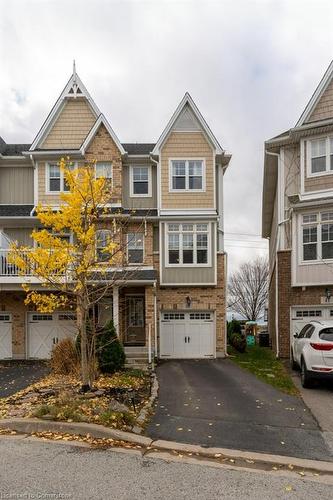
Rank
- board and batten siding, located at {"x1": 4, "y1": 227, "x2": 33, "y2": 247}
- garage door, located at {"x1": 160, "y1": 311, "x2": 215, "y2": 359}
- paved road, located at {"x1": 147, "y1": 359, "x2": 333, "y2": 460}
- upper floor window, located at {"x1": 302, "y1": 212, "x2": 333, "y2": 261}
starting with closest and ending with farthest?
1. paved road, located at {"x1": 147, "y1": 359, "x2": 333, "y2": 460}
2. upper floor window, located at {"x1": 302, "y1": 212, "x2": 333, "y2": 261}
3. garage door, located at {"x1": 160, "y1": 311, "x2": 215, "y2": 359}
4. board and batten siding, located at {"x1": 4, "y1": 227, "x2": 33, "y2": 247}

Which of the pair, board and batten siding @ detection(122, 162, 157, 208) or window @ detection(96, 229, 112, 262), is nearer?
window @ detection(96, 229, 112, 262)

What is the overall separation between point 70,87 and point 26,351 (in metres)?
12.2

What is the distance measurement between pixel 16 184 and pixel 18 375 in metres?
9.49

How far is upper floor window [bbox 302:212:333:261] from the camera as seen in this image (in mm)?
16484

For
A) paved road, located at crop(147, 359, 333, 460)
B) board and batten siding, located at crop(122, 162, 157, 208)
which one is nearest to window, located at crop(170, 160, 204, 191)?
board and batten siding, located at crop(122, 162, 157, 208)

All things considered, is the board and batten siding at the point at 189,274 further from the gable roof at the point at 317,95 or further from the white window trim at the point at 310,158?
the gable roof at the point at 317,95

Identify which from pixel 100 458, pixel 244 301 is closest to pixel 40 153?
pixel 100 458

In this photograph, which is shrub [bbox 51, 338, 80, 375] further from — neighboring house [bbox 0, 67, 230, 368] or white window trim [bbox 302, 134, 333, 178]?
white window trim [bbox 302, 134, 333, 178]

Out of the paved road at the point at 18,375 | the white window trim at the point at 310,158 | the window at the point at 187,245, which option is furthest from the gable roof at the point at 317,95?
the paved road at the point at 18,375

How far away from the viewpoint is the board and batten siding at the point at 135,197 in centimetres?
1945

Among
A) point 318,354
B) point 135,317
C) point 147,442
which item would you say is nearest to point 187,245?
point 135,317

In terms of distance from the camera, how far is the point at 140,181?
777 inches

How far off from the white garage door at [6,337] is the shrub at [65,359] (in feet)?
20.9

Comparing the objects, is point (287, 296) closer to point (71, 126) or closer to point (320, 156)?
point (320, 156)
